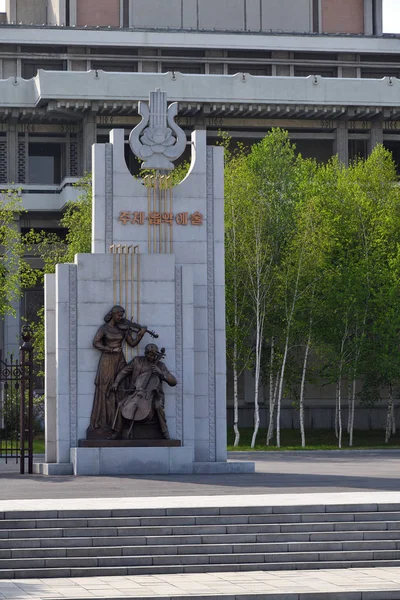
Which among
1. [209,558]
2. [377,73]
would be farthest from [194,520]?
[377,73]

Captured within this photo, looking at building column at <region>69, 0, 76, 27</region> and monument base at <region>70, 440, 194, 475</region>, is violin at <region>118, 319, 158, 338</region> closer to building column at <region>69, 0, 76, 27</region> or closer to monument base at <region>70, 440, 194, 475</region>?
monument base at <region>70, 440, 194, 475</region>

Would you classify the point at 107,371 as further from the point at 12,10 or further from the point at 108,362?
the point at 12,10

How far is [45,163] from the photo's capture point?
63688 mm

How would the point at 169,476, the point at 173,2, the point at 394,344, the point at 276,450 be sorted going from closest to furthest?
the point at 169,476 < the point at 276,450 < the point at 394,344 < the point at 173,2

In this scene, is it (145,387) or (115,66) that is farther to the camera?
(115,66)

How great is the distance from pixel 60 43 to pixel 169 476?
41884mm

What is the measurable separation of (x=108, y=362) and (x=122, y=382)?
525 mm

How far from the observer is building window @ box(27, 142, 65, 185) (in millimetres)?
63219

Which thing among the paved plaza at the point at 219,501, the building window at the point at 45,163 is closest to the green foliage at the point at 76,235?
the building window at the point at 45,163

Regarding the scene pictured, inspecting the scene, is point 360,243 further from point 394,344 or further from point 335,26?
point 335,26

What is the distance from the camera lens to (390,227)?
49.0 m

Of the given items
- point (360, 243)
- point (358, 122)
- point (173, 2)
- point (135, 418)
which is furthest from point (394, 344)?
point (173, 2)

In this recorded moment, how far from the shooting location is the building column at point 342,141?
6247 centimetres

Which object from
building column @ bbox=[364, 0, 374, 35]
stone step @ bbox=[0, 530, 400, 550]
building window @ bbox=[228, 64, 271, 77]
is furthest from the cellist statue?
building column @ bbox=[364, 0, 374, 35]
